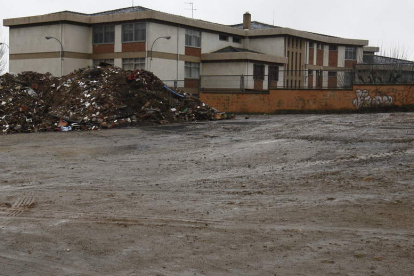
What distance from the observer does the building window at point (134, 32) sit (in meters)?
41.5

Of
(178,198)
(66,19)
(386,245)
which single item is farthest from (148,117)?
(66,19)

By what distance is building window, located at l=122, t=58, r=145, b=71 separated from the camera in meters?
41.9

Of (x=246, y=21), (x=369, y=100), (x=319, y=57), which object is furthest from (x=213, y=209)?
(x=319, y=57)

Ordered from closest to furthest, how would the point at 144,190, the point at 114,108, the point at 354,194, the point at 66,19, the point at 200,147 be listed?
the point at 354,194 < the point at 144,190 < the point at 200,147 < the point at 114,108 < the point at 66,19

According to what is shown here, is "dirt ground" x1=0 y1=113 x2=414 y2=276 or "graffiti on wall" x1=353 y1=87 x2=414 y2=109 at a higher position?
"graffiti on wall" x1=353 y1=87 x2=414 y2=109

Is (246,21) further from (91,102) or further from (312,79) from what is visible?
(91,102)

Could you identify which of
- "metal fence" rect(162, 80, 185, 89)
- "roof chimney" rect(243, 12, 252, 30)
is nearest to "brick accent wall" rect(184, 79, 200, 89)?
"metal fence" rect(162, 80, 185, 89)

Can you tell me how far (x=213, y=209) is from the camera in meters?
7.21

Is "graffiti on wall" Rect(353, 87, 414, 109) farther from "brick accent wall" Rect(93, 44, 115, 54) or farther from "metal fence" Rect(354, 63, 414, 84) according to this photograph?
"brick accent wall" Rect(93, 44, 115, 54)

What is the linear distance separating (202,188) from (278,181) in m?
1.40

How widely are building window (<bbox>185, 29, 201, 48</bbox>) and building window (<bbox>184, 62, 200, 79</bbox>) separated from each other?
1663 millimetres

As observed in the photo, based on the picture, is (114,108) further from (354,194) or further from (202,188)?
(354,194)

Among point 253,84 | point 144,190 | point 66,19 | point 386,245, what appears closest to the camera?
point 386,245

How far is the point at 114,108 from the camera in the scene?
22.5m
